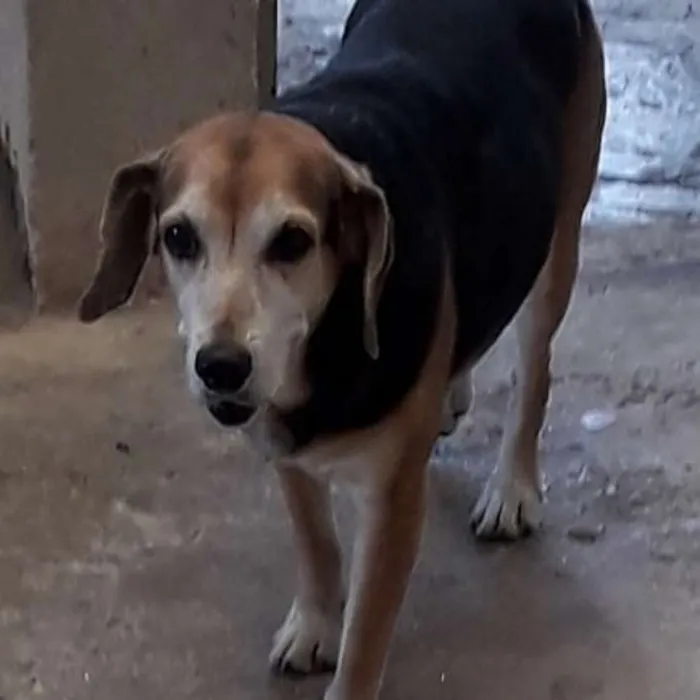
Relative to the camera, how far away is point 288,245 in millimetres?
1633

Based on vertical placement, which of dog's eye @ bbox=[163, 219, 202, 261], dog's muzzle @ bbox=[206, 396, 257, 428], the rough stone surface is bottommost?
the rough stone surface

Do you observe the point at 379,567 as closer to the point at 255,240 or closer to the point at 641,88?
the point at 255,240

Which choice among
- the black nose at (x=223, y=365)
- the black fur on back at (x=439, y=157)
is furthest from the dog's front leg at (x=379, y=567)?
the black nose at (x=223, y=365)

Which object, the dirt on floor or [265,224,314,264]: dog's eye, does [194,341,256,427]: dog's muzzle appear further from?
the dirt on floor

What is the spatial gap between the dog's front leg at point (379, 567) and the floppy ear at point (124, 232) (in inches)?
15.2

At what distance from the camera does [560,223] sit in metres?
2.39

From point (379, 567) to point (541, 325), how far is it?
2.14 ft

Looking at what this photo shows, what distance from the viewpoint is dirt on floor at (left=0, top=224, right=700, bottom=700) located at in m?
2.16

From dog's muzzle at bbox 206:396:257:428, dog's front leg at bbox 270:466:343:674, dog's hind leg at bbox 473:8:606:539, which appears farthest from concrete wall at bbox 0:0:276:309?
dog's muzzle at bbox 206:396:257:428

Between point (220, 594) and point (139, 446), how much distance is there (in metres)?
0.43

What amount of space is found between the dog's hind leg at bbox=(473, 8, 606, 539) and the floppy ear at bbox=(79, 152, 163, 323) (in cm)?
78

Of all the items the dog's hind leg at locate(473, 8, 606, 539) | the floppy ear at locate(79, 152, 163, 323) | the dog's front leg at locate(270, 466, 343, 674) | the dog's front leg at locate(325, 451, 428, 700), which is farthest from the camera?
the dog's hind leg at locate(473, 8, 606, 539)

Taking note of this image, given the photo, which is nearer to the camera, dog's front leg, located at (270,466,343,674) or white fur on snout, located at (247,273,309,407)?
white fur on snout, located at (247,273,309,407)

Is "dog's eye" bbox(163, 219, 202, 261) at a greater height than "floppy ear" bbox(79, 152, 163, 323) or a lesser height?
greater
